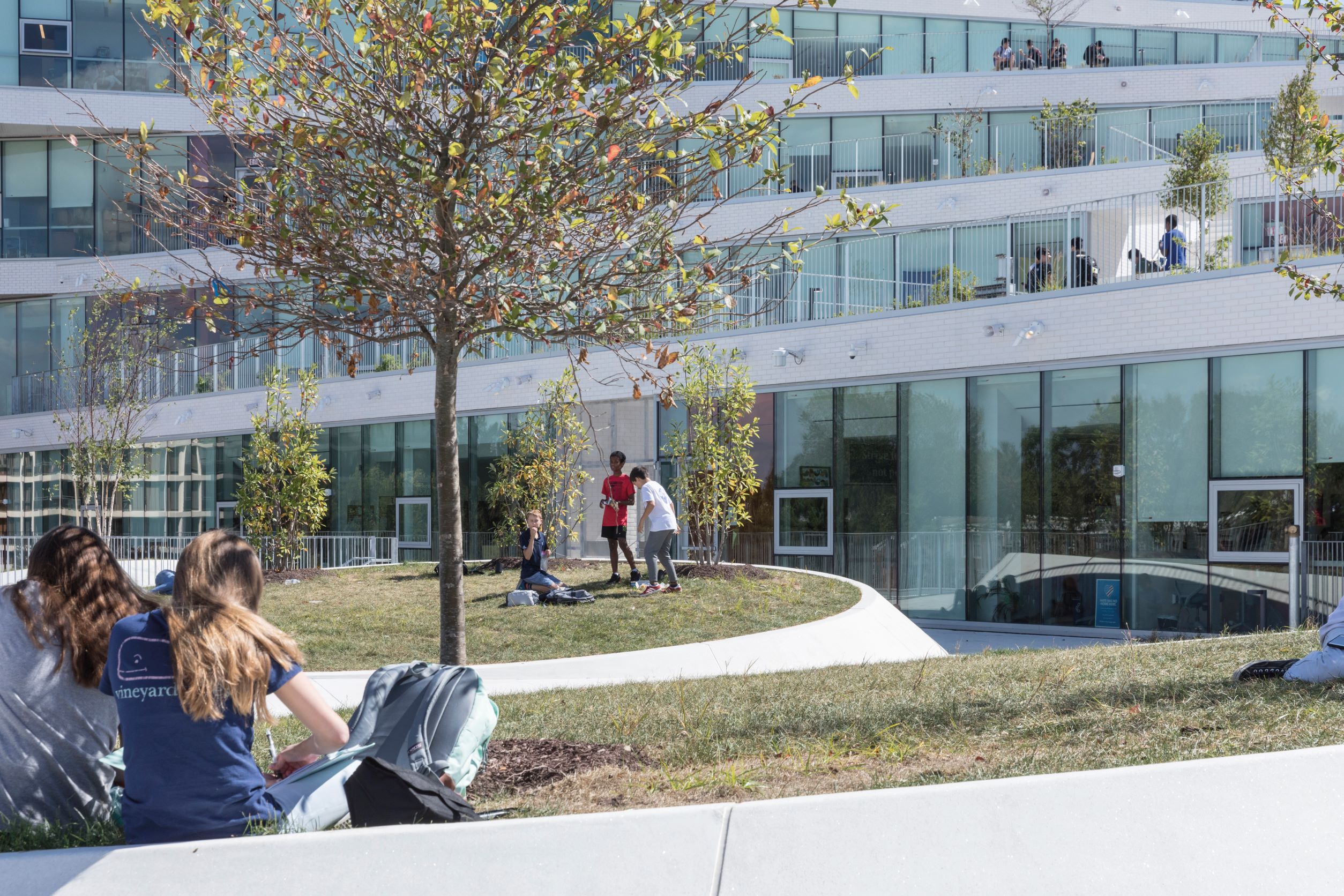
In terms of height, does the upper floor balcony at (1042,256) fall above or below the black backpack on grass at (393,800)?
above

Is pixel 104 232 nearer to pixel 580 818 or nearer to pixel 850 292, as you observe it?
pixel 850 292

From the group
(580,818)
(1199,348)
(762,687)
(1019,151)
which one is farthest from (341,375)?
(580,818)

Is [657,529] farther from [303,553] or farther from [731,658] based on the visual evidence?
[303,553]

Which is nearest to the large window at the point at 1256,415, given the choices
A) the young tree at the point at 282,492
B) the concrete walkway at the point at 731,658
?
the concrete walkway at the point at 731,658

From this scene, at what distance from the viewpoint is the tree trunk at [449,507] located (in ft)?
21.7

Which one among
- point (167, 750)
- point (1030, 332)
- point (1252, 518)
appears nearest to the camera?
point (167, 750)

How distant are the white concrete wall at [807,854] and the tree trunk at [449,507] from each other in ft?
9.06

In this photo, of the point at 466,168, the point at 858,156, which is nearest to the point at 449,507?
the point at 466,168

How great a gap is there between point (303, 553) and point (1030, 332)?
45.5ft

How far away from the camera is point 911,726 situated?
A: 237 inches

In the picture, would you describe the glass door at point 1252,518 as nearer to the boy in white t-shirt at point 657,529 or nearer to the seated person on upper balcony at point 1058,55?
the boy in white t-shirt at point 657,529

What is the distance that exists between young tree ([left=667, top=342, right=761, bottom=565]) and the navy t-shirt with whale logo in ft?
45.1

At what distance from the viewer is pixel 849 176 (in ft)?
91.9

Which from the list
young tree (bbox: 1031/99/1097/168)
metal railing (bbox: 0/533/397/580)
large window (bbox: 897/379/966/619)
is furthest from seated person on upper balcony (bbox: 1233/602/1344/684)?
young tree (bbox: 1031/99/1097/168)
